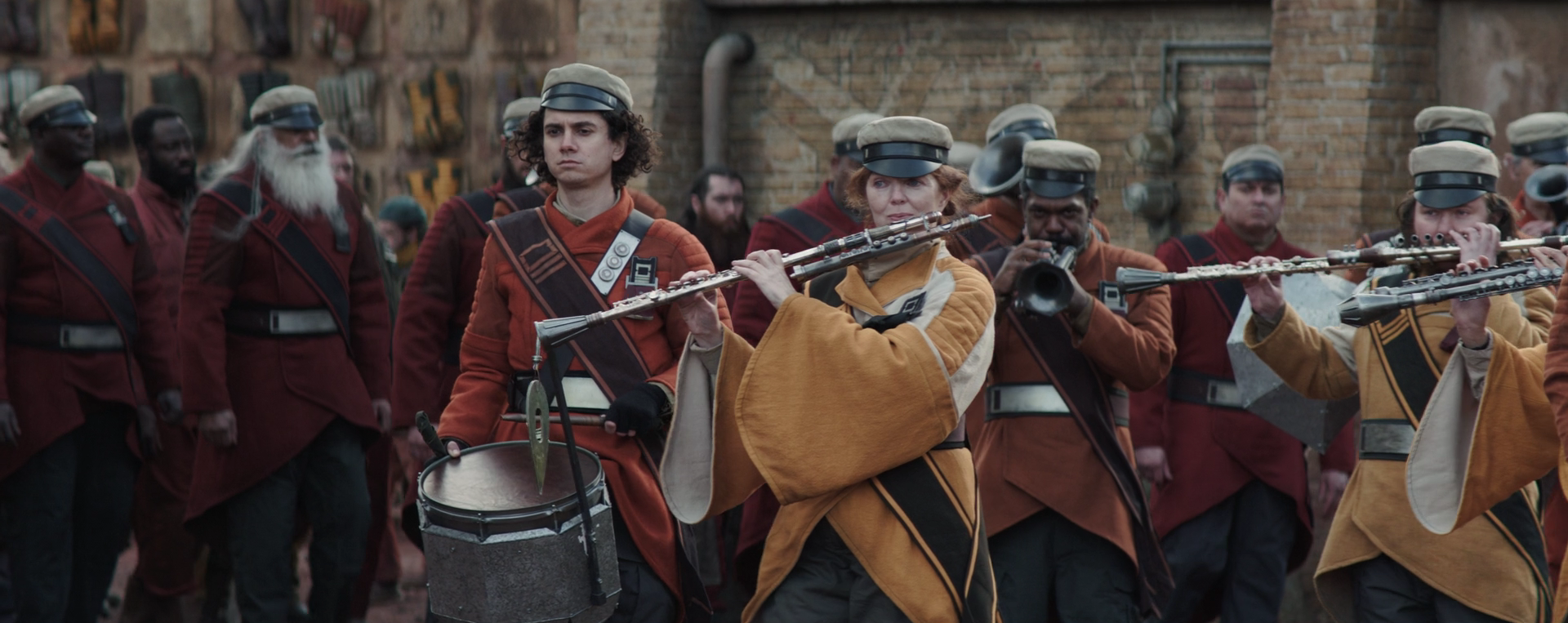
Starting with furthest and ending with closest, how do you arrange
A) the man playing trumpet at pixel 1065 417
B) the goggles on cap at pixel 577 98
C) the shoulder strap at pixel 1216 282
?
the shoulder strap at pixel 1216 282 < the man playing trumpet at pixel 1065 417 < the goggles on cap at pixel 577 98

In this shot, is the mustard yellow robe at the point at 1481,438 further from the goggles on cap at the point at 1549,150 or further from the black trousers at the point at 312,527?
the black trousers at the point at 312,527

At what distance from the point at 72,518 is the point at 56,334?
677 mm

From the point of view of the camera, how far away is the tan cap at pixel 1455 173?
17.3ft

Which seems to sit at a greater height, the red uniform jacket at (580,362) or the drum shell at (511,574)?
the red uniform jacket at (580,362)

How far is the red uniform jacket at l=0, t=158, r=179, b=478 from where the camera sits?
6.60m

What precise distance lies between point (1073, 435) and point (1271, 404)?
0.98 m

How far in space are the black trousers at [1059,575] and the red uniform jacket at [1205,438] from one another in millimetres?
1211

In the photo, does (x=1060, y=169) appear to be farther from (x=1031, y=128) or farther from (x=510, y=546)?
(x=510, y=546)

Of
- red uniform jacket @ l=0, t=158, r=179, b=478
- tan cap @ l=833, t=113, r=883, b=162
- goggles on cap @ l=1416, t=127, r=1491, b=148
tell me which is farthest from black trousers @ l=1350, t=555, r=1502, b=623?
red uniform jacket @ l=0, t=158, r=179, b=478

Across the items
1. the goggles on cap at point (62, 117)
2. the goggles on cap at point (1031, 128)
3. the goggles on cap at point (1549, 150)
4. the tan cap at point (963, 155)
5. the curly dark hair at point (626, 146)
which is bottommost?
the tan cap at point (963, 155)

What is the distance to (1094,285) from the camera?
587 cm

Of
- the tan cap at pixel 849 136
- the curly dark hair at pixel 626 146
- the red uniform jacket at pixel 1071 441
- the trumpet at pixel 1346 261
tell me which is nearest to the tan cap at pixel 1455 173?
the trumpet at pixel 1346 261

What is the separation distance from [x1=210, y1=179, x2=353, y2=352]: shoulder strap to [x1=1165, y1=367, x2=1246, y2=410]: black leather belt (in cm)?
310

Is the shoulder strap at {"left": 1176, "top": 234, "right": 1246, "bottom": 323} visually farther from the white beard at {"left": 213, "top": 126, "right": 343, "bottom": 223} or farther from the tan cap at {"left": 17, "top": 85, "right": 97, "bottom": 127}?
the tan cap at {"left": 17, "top": 85, "right": 97, "bottom": 127}
